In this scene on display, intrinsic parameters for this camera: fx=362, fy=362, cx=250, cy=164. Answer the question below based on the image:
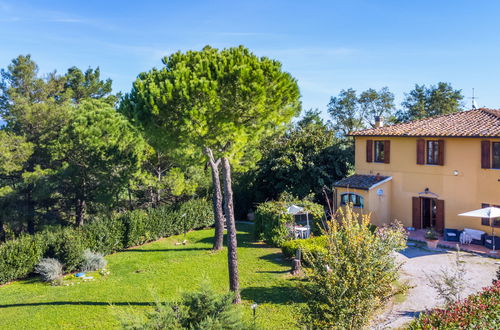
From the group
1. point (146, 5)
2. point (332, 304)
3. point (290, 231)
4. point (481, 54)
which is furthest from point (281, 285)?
point (481, 54)

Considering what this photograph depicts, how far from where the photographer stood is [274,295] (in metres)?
12.3

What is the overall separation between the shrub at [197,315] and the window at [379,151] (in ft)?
58.0

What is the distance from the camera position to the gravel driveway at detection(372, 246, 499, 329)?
10594 millimetres

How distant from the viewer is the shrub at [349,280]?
630cm

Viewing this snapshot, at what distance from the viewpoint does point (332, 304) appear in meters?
6.40

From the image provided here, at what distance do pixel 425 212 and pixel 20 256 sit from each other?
20.2 meters

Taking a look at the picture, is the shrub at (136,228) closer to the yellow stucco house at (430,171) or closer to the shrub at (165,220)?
the shrub at (165,220)

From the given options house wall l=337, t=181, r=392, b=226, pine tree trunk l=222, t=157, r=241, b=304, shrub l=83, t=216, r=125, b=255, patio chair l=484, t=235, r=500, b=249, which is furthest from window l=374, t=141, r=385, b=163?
shrub l=83, t=216, r=125, b=255

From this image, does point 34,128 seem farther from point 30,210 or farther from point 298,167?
point 298,167

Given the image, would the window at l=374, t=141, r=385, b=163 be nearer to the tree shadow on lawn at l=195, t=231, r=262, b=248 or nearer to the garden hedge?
the tree shadow on lawn at l=195, t=231, r=262, b=248

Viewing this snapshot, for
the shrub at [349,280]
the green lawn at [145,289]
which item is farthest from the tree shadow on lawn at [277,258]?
the shrub at [349,280]

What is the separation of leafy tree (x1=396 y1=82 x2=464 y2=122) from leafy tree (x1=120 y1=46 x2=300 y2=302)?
30.2 m

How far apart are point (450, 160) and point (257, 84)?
12.3 m

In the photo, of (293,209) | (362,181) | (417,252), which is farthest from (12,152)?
→ (417,252)
